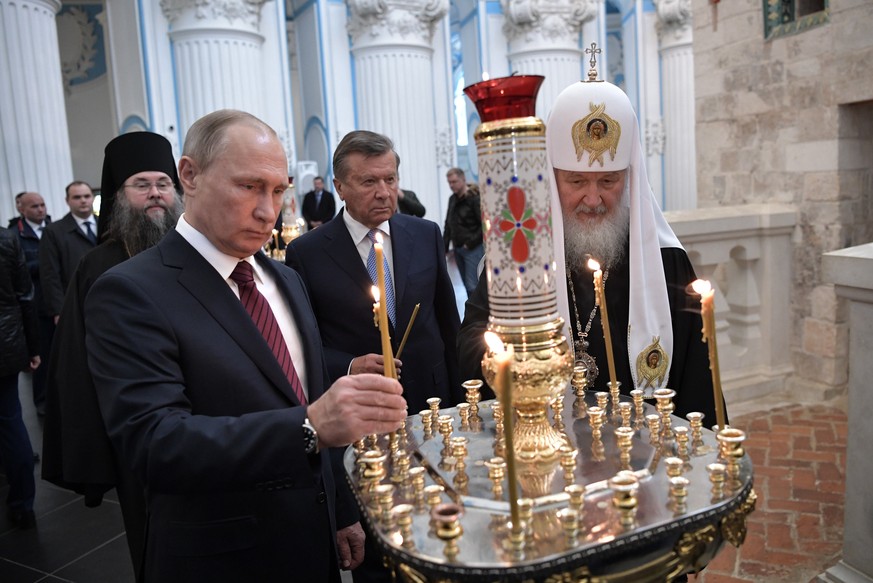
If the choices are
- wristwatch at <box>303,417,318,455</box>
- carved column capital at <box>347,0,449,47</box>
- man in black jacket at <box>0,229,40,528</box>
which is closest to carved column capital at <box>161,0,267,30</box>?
carved column capital at <box>347,0,449,47</box>

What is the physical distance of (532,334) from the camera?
1262mm

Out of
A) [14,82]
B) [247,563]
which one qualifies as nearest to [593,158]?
[247,563]

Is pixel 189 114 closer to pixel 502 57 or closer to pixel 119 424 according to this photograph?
pixel 502 57

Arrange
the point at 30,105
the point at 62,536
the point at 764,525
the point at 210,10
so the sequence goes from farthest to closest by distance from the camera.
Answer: the point at 210,10, the point at 30,105, the point at 62,536, the point at 764,525

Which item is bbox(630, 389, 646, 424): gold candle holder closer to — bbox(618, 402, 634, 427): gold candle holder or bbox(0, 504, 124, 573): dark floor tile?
bbox(618, 402, 634, 427): gold candle holder

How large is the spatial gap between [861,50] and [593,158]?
3.60 m

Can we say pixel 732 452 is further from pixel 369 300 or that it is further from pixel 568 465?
pixel 369 300

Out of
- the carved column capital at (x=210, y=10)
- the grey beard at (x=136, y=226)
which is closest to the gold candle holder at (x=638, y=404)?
the grey beard at (x=136, y=226)

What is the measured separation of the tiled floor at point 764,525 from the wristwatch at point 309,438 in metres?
2.01

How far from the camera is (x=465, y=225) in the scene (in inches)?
322

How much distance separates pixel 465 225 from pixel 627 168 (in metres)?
6.02

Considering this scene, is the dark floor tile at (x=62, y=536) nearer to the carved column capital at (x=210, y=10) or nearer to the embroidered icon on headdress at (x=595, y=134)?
the embroidered icon on headdress at (x=595, y=134)

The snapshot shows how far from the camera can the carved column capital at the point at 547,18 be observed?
13172 mm

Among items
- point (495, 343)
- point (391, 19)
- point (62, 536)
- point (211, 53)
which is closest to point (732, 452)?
point (495, 343)
